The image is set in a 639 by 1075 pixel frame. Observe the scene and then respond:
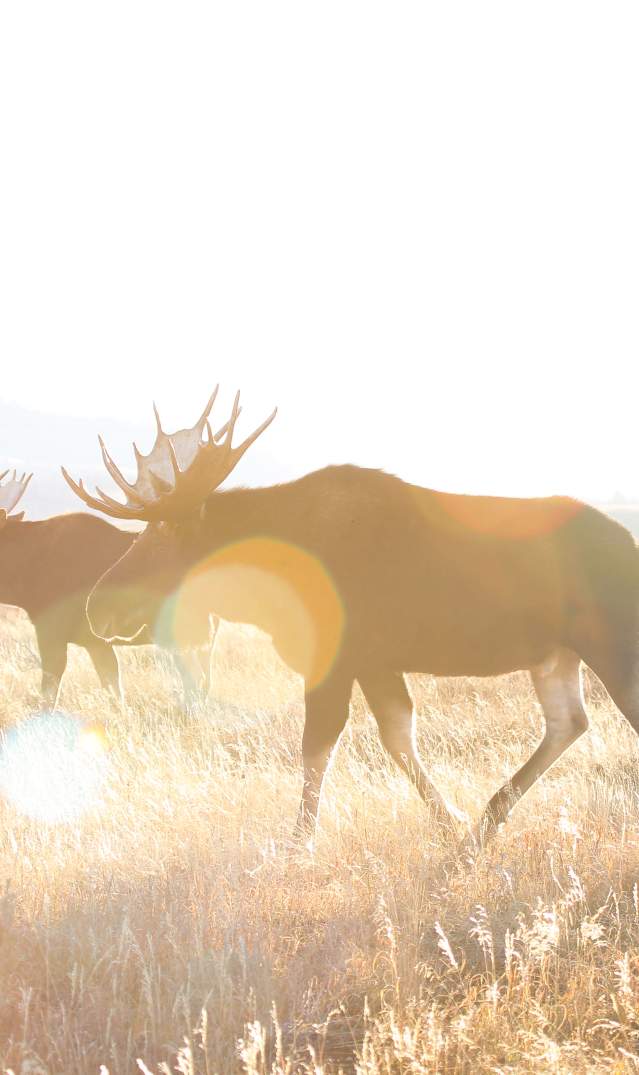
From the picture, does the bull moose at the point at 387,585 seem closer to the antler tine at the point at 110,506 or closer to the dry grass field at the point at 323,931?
the antler tine at the point at 110,506

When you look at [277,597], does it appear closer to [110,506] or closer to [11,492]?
[110,506]

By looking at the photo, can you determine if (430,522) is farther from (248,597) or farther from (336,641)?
(248,597)

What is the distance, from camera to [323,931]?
3.86 meters

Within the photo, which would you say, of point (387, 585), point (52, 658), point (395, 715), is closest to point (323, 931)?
point (395, 715)

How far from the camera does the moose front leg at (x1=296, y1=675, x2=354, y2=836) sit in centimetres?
518

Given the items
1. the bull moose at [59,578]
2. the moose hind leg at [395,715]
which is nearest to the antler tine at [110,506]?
the moose hind leg at [395,715]

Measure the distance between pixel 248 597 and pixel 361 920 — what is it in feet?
7.55

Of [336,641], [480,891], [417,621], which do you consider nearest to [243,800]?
[336,641]

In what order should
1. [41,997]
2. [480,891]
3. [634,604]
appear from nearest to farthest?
[41,997] < [480,891] < [634,604]

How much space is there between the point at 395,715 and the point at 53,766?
3029mm

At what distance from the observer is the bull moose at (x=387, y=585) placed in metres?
4.99

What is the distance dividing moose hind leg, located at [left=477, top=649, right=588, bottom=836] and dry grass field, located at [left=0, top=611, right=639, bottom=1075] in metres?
0.21

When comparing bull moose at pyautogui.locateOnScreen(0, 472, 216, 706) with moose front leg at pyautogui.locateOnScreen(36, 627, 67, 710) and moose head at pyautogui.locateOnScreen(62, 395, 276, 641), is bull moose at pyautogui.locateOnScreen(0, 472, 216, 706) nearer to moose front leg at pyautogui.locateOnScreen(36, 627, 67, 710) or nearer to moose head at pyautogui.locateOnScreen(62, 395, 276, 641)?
moose front leg at pyautogui.locateOnScreen(36, 627, 67, 710)

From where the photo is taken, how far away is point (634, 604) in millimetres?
4922
